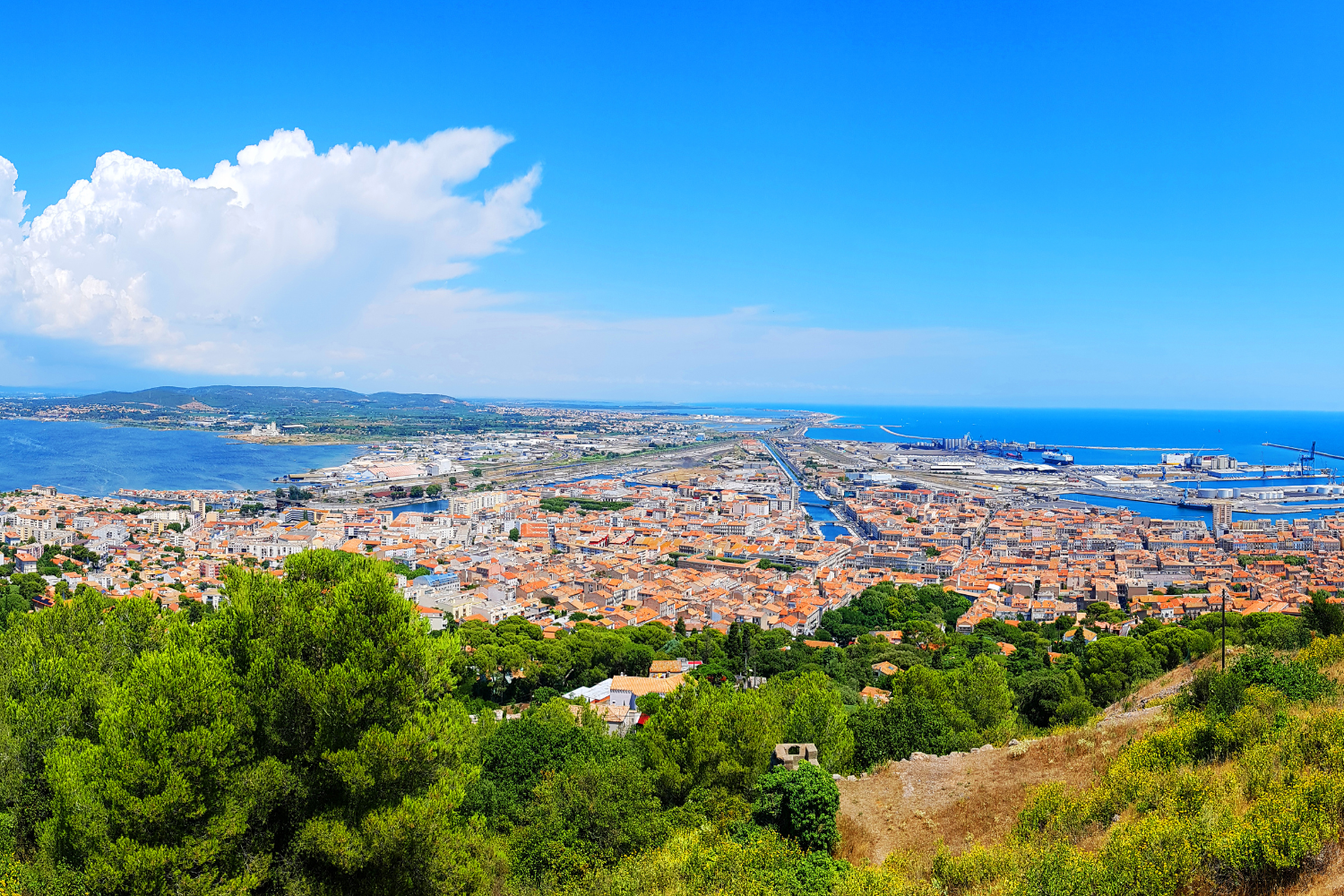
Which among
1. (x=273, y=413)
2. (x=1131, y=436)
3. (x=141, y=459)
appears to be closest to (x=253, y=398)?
(x=273, y=413)

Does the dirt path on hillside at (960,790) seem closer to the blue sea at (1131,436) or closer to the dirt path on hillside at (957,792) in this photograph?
the dirt path on hillside at (957,792)

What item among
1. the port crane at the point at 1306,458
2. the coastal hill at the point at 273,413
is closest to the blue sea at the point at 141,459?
the coastal hill at the point at 273,413

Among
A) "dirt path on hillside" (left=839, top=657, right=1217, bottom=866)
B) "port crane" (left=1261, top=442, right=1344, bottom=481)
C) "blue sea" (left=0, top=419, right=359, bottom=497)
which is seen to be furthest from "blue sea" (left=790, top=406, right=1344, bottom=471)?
"dirt path on hillside" (left=839, top=657, right=1217, bottom=866)

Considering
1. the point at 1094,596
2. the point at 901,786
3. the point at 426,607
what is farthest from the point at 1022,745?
the point at 1094,596

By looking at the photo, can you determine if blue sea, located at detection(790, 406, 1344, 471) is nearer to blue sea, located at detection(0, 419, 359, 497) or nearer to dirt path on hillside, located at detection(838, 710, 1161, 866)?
blue sea, located at detection(0, 419, 359, 497)

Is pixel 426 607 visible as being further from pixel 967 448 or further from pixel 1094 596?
pixel 967 448
